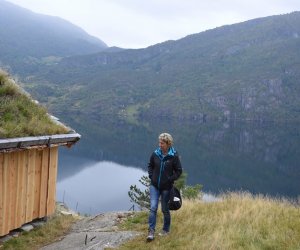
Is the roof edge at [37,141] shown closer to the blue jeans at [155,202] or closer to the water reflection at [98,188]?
the blue jeans at [155,202]

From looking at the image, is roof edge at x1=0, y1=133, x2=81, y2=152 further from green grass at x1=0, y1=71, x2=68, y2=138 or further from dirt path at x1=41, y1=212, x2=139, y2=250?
dirt path at x1=41, y1=212, x2=139, y2=250

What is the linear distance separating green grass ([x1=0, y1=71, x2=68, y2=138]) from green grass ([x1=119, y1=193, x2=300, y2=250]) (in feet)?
9.77

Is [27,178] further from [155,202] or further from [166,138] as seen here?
[166,138]

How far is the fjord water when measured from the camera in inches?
2224

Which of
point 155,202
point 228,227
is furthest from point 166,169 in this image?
point 228,227

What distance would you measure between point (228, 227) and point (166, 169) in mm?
1682

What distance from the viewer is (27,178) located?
403 inches

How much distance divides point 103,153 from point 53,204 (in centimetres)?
8732

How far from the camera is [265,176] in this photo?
80750 mm

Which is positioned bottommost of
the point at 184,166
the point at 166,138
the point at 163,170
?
the point at 184,166

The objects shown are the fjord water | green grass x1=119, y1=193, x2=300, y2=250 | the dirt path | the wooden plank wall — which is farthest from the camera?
the fjord water

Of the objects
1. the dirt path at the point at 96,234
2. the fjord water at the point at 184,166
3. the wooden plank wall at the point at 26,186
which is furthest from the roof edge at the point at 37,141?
the fjord water at the point at 184,166

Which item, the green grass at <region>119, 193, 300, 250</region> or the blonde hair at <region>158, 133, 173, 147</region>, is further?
the blonde hair at <region>158, 133, 173, 147</region>

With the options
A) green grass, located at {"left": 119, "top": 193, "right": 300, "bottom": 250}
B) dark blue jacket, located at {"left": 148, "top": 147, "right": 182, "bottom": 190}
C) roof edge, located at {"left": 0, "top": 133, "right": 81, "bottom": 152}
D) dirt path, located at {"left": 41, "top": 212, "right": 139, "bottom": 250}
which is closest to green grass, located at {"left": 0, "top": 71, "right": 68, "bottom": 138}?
roof edge, located at {"left": 0, "top": 133, "right": 81, "bottom": 152}
